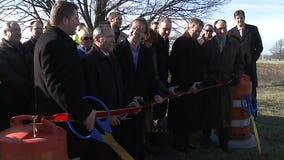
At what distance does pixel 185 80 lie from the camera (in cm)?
706

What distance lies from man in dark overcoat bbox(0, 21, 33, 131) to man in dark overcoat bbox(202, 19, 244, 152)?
9.83ft

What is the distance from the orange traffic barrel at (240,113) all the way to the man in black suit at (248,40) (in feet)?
4.97

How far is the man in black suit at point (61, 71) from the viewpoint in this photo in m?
3.62

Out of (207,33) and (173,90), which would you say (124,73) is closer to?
(173,90)

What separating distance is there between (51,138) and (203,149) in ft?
14.2

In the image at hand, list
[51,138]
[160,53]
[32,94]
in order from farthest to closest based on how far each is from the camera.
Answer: [160,53]
[32,94]
[51,138]

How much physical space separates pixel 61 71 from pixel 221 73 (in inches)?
160

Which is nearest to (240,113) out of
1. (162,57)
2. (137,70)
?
(162,57)

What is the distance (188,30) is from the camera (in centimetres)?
705

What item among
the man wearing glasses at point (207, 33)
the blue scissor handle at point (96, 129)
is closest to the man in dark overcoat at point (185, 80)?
the man wearing glasses at point (207, 33)

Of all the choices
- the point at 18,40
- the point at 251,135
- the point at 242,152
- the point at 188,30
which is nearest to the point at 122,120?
the point at 18,40

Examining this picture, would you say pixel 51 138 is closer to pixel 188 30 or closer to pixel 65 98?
pixel 65 98

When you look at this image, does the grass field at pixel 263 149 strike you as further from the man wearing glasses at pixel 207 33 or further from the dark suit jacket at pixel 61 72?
the dark suit jacket at pixel 61 72

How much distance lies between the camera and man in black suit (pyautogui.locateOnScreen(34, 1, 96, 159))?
3615 mm
